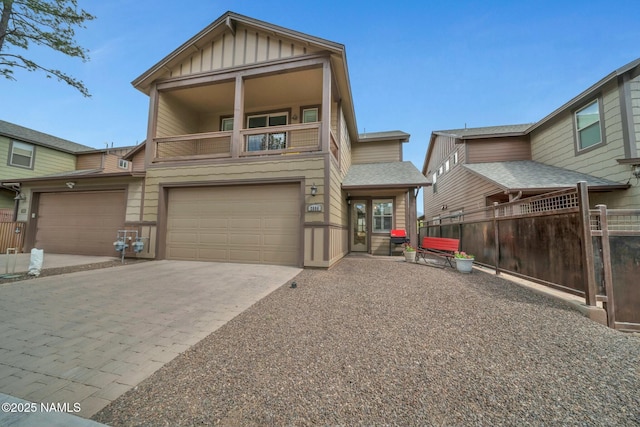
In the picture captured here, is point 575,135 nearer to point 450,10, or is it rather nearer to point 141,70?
point 450,10

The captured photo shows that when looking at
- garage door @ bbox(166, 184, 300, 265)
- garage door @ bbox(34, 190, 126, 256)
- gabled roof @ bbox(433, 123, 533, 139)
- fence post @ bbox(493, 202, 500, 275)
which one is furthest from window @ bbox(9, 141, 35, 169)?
gabled roof @ bbox(433, 123, 533, 139)

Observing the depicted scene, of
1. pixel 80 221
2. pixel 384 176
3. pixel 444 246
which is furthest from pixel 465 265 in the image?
pixel 80 221

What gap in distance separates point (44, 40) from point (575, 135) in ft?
62.5

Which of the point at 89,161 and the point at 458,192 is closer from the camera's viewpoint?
the point at 458,192

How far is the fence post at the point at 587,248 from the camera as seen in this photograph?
3.45 metres

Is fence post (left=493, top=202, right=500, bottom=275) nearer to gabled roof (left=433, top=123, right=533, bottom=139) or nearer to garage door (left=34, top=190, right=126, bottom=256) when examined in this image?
gabled roof (left=433, top=123, right=533, bottom=139)

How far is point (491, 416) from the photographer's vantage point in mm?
1551

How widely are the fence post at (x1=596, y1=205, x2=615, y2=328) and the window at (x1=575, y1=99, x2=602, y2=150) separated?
6.66 m

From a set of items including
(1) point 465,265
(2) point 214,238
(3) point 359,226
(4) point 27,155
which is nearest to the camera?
(1) point 465,265

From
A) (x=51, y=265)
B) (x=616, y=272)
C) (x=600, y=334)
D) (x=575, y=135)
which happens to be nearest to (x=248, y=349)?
(x=600, y=334)

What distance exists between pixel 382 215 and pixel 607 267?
745cm

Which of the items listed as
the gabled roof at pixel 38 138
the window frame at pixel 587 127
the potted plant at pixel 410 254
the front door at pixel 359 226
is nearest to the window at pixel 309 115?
the front door at pixel 359 226

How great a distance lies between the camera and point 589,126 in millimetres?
8000

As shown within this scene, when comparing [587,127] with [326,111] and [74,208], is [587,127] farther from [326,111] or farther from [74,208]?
[74,208]
